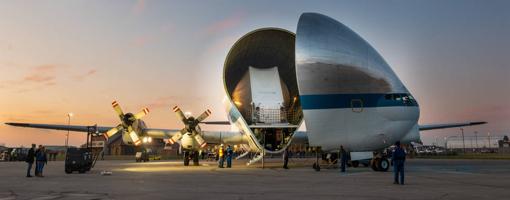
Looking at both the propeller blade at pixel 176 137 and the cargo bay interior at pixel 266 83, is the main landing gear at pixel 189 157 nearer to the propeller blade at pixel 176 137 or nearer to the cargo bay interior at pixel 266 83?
the propeller blade at pixel 176 137

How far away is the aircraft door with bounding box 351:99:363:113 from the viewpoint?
19594 mm

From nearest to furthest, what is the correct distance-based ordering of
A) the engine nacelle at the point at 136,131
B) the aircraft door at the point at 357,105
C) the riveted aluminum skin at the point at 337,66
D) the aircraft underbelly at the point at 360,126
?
the riveted aluminum skin at the point at 337,66, the aircraft underbelly at the point at 360,126, the aircraft door at the point at 357,105, the engine nacelle at the point at 136,131

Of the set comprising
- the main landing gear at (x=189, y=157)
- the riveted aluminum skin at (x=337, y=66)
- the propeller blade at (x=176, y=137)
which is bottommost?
the main landing gear at (x=189, y=157)

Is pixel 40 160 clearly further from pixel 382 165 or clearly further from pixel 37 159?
pixel 382 165

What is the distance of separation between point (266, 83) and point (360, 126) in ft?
38.3

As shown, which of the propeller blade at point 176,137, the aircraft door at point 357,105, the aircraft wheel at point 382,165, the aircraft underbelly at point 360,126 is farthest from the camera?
the propeller blade at point 176,137

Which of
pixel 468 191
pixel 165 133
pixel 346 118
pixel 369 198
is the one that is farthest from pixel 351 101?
pixel 165 133

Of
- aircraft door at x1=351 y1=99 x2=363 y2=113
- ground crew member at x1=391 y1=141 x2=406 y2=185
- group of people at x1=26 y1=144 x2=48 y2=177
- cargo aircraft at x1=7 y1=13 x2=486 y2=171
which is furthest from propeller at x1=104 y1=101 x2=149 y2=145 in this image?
ground crew member at x1=391 y1=141 x2=406 y2=185

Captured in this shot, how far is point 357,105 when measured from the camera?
19.6 m

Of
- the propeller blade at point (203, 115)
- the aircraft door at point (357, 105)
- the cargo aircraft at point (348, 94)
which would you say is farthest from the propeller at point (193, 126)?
the aircraft door at point (357, 105)

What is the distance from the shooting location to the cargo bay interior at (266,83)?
90.6 ft

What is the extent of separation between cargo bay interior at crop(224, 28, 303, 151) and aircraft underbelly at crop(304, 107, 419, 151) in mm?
6531

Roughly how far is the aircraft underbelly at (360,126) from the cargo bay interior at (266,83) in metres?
6.53

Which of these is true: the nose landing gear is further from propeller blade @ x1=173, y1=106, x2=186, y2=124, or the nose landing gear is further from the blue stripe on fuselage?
propeller blade @ x1=173, y1=106, x2=186, y2=124
